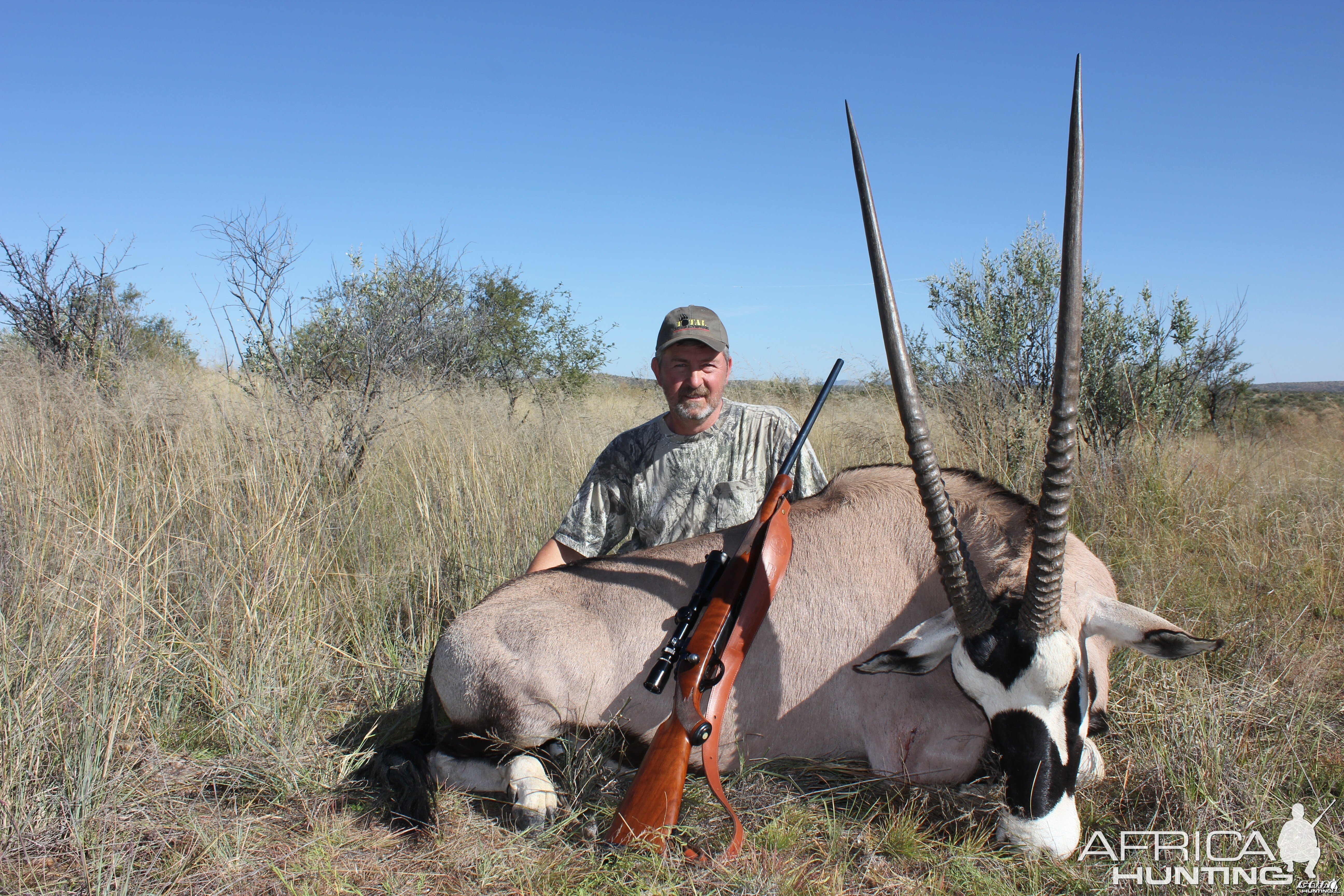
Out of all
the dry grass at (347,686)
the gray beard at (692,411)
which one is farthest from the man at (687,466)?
the dry grass at (347,686)

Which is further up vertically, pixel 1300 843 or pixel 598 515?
pixel 598 515

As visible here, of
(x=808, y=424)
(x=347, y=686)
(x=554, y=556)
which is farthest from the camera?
(x=554, y=556)

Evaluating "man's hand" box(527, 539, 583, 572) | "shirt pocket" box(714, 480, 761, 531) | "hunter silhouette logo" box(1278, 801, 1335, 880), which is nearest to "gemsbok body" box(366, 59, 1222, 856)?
"hunter silhouette logo" box(1278, 801, 1335, 880)

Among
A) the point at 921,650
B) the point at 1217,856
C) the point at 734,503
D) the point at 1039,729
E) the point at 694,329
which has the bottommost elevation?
the point at 1217,856

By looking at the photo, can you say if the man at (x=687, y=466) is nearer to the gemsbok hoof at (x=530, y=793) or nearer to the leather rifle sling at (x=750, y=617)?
the leather rifle sling at (x=750, y=617)

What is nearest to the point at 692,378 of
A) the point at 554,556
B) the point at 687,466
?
the point at 687,466

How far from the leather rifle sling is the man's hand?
1.30 m

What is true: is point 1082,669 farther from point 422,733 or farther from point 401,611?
point 401,611

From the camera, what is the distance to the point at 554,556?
391 centimetres

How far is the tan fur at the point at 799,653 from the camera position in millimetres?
2658

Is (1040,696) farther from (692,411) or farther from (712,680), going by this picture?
(692,411)

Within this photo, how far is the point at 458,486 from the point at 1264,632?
4764 millimetres

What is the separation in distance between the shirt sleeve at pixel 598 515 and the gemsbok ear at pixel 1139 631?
226 centimetres

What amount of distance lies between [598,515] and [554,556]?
329mm
